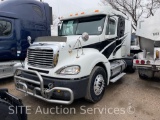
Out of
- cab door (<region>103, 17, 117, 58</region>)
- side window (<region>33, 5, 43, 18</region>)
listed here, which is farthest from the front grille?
side window (<region>33, 5, 43, 18</region>)

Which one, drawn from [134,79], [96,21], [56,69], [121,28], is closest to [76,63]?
[56,69]

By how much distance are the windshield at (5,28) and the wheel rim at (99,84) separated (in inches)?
148

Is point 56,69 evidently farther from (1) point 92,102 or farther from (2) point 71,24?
(2) point 71,24

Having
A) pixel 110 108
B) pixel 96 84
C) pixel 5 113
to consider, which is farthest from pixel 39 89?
pixel 110 108

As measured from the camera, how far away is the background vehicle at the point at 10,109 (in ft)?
6.34

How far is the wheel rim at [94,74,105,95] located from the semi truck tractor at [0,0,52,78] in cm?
272

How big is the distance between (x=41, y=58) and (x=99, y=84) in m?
1.54

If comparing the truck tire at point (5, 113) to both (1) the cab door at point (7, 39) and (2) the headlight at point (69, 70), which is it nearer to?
(2) the headlight at point (69, 70)

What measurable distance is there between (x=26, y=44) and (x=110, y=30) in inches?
131

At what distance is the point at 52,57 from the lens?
334cm

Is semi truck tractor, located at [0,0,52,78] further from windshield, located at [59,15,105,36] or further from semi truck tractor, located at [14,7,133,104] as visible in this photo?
semi truck tractor, located at [14,7,133,104]

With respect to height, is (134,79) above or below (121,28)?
below

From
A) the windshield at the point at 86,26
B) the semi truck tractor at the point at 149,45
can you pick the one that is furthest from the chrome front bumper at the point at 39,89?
the semi truck tractor at the point at 149,45

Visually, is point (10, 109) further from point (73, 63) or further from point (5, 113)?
point (73, 63)
